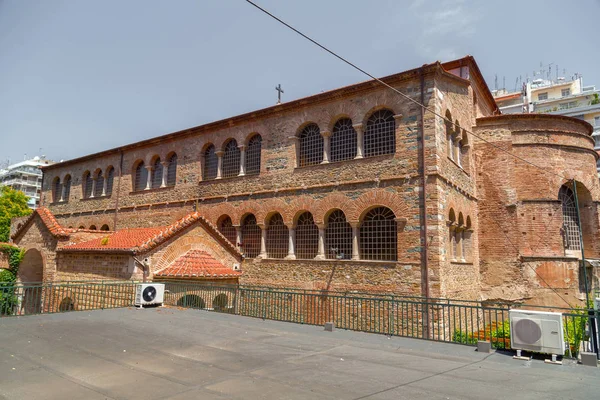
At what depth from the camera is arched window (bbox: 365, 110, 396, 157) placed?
14.4 meters

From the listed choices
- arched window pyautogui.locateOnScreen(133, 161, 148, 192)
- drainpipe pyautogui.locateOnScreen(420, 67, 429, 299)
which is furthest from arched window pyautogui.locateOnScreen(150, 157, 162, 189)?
drainpipe pyautogui.locateOnScreen(420, 67, 429, 299)

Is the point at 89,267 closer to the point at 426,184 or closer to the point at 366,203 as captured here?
the point at 366,203

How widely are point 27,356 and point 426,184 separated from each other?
36.3 feet

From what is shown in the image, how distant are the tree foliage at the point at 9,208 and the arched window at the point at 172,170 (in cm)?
1942

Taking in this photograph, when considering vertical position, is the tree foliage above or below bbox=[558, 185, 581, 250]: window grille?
above

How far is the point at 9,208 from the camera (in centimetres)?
3609

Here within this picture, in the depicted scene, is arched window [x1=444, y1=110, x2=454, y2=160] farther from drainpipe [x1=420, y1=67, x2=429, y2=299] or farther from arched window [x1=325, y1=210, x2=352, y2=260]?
arched window [x1=325, y1=210, x2=352, y2=260]

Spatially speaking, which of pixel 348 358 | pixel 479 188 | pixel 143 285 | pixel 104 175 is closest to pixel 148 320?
pixel 143 285

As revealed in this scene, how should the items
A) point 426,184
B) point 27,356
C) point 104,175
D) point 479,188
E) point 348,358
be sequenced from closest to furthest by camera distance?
point 27,356 < point 348,358 < point 426,184 < point 479,188 < point 104,175

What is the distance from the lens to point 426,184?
514 inches

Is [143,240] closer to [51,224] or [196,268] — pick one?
[196,268]

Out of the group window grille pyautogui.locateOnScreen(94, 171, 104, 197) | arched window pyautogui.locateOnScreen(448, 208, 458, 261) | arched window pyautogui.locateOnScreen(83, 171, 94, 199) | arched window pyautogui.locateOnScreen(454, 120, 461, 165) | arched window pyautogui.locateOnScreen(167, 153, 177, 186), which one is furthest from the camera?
arched window pyautogui.locateOnScreen(83, 171, 94, 199)

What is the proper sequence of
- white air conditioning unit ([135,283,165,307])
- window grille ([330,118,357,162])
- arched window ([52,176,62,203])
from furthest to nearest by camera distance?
1. arched window ([52,176,62,203])
2. window grille ([330,118,357,162])
3. white air conditioning unit ([135,283,165,307])

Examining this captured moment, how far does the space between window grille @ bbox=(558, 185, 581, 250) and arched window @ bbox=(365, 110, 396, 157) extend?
8.20 metres
